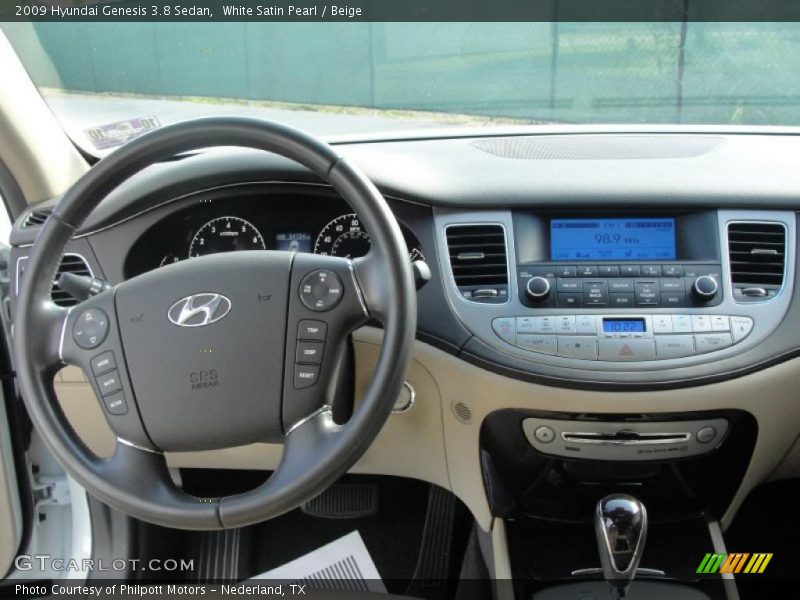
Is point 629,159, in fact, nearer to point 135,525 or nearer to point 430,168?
point 430,168

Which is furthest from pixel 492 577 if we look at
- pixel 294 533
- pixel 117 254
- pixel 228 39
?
pixel 228 39

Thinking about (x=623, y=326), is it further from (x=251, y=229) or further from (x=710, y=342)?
(x=251, y=229)

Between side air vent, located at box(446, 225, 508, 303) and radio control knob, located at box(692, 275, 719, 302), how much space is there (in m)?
0.36

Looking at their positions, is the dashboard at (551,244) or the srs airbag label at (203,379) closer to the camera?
the srs airbag label at (203,379)

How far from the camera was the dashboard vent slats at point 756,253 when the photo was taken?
5.16 ft

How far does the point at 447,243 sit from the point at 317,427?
1.80 ft

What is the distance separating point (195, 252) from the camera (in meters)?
1.70

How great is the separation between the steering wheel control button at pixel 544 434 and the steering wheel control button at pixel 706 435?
0.95ft

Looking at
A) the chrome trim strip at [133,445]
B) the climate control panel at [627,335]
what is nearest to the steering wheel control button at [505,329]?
the climate control panel at [627,335]

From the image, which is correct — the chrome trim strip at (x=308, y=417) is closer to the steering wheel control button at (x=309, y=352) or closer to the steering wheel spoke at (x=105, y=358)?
the steering wheel control button at (x=309, y=352)

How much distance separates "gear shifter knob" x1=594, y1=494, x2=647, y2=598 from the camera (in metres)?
1.52
